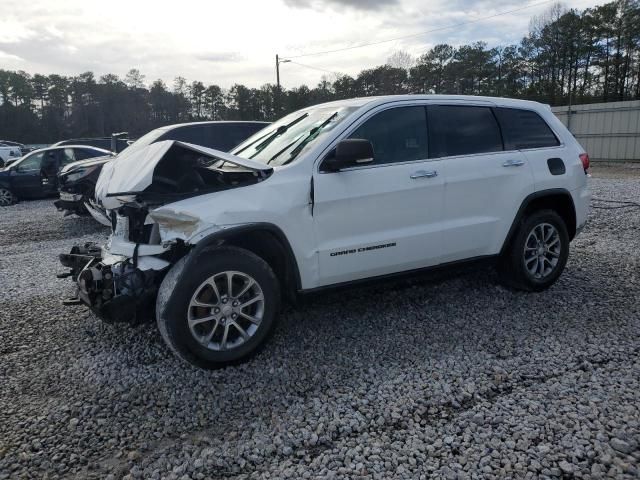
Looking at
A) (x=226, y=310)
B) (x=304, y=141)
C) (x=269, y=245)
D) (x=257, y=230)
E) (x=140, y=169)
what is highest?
(x=304, y=141)

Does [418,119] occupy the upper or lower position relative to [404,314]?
upper

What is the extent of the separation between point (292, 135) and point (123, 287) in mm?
1841

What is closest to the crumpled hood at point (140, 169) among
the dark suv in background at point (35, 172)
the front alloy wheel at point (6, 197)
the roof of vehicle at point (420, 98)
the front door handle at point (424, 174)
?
the roof of vehicle at point (420, 98)

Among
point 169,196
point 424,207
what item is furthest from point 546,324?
point 169,196

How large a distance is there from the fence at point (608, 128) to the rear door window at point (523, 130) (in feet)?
63.3

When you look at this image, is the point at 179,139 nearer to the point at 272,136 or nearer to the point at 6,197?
the point at 272,136

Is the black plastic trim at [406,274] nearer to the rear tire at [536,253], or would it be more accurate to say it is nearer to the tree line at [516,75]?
the rear tire at [536,253]

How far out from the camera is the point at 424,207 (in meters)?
3.87

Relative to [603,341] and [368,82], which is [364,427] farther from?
[368,82]

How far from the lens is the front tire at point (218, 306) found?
3.04 metres

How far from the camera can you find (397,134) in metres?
3.90

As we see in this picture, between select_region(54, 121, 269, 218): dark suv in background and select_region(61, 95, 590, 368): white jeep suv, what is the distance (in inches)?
187

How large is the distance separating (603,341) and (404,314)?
1.54 metres

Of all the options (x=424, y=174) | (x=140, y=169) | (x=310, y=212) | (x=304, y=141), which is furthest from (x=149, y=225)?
(x=424, y=174)
